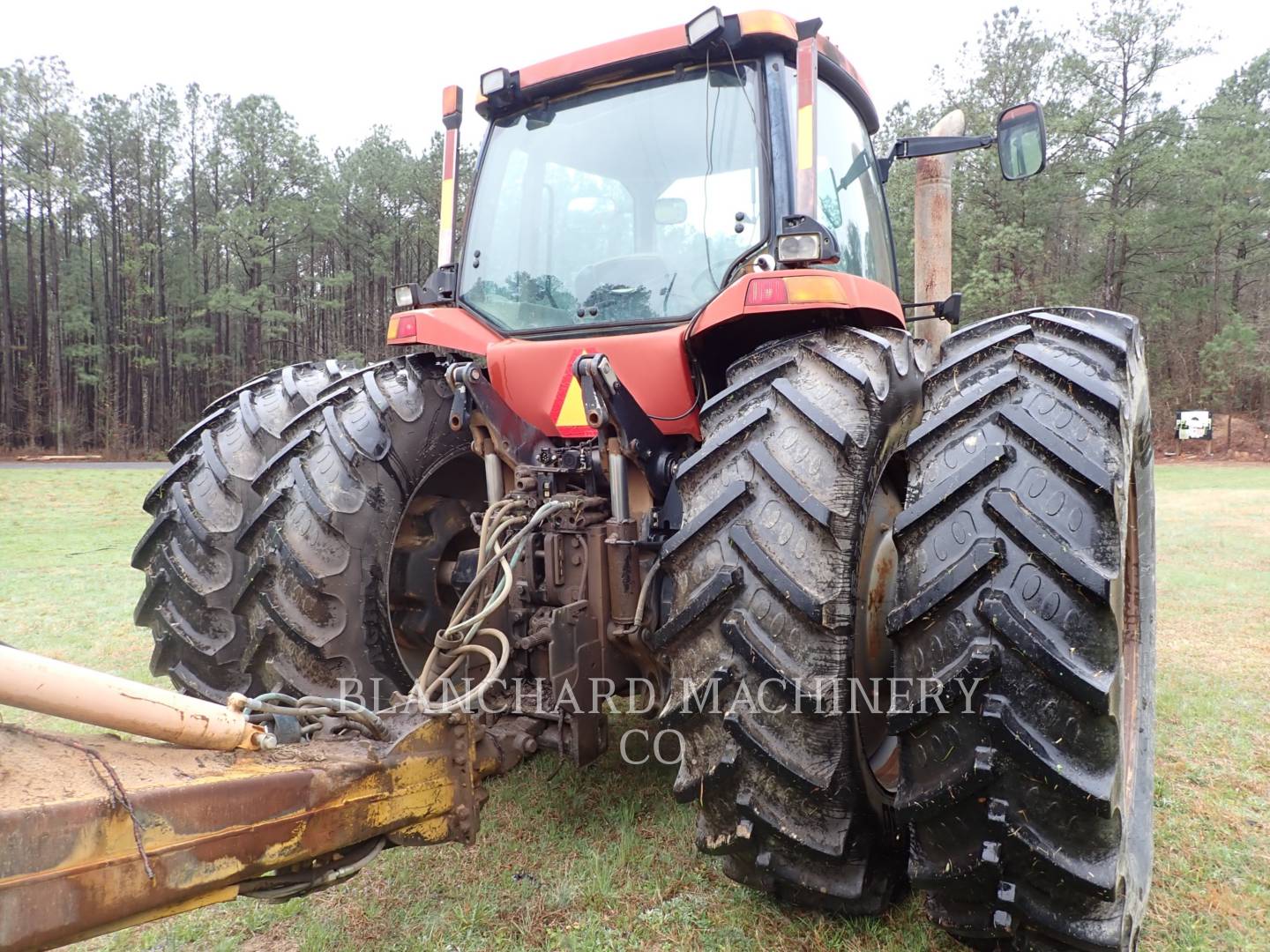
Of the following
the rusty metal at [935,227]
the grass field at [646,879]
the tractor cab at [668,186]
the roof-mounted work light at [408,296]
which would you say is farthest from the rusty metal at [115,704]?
the rusty metal at [935,227]

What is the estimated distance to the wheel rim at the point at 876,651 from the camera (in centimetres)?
194

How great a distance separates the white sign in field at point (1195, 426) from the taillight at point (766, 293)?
2976cm

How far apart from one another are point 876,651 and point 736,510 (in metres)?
0.52

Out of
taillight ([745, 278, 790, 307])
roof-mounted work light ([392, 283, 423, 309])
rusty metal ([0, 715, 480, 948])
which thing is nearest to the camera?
rusty metal ([0, 715, 480, 948])

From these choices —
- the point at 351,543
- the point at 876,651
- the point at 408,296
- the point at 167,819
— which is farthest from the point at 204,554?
the point at 876,651

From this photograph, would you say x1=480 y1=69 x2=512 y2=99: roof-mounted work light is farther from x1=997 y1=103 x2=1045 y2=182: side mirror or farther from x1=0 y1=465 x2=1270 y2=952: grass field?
x1=0 y1=465 x2=1270 y2=952: grass field

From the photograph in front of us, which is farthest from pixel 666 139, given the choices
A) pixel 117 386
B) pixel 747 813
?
pixel 117 386

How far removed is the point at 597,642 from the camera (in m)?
2.44

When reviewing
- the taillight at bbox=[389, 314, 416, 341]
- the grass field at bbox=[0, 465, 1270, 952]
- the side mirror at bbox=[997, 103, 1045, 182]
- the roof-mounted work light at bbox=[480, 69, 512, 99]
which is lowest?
the grass field at bbox=[0, 465, 1270, 952]

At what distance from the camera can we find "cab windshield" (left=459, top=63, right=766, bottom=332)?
2.57 meters

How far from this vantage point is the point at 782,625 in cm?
178

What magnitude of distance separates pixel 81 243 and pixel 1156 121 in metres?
39.1

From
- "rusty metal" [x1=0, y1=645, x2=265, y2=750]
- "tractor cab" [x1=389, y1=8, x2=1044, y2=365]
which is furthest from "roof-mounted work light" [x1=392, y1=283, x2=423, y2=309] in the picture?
"rusty metal" [x1=0, y1=645, x2=265, y2=750]

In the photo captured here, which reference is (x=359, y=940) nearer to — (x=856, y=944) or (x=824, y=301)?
(x=856, y=944)
